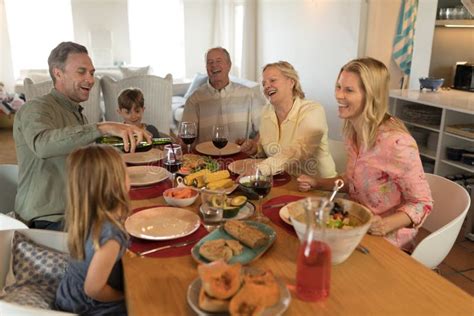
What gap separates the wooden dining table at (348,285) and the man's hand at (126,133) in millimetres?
498

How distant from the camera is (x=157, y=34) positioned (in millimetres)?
7457

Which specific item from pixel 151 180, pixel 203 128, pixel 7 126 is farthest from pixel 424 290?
pixel 7 126

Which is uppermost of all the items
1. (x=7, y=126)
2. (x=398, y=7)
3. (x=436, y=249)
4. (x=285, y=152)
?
(x=398, y=7)

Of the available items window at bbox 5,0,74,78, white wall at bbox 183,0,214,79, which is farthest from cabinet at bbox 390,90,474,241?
window at bbox 5,0,74,78

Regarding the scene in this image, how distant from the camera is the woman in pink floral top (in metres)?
1.50

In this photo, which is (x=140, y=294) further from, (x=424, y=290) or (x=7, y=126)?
(x=7, y=126)

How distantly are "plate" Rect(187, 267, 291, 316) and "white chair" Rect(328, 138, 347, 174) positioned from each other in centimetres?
Answer: 140

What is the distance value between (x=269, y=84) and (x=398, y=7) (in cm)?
243

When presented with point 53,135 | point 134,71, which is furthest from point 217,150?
point 134,71

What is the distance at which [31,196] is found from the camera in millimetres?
1836

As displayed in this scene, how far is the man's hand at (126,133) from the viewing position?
5.14 feet

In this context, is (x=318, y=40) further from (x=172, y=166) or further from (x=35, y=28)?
(x=35, y=28)

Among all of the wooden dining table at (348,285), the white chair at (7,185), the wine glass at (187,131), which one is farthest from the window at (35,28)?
the wooden dining table at (348,285)

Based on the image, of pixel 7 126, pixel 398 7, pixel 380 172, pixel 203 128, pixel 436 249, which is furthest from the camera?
pixel 7 126
